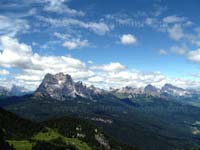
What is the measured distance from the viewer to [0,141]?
181000 mm
